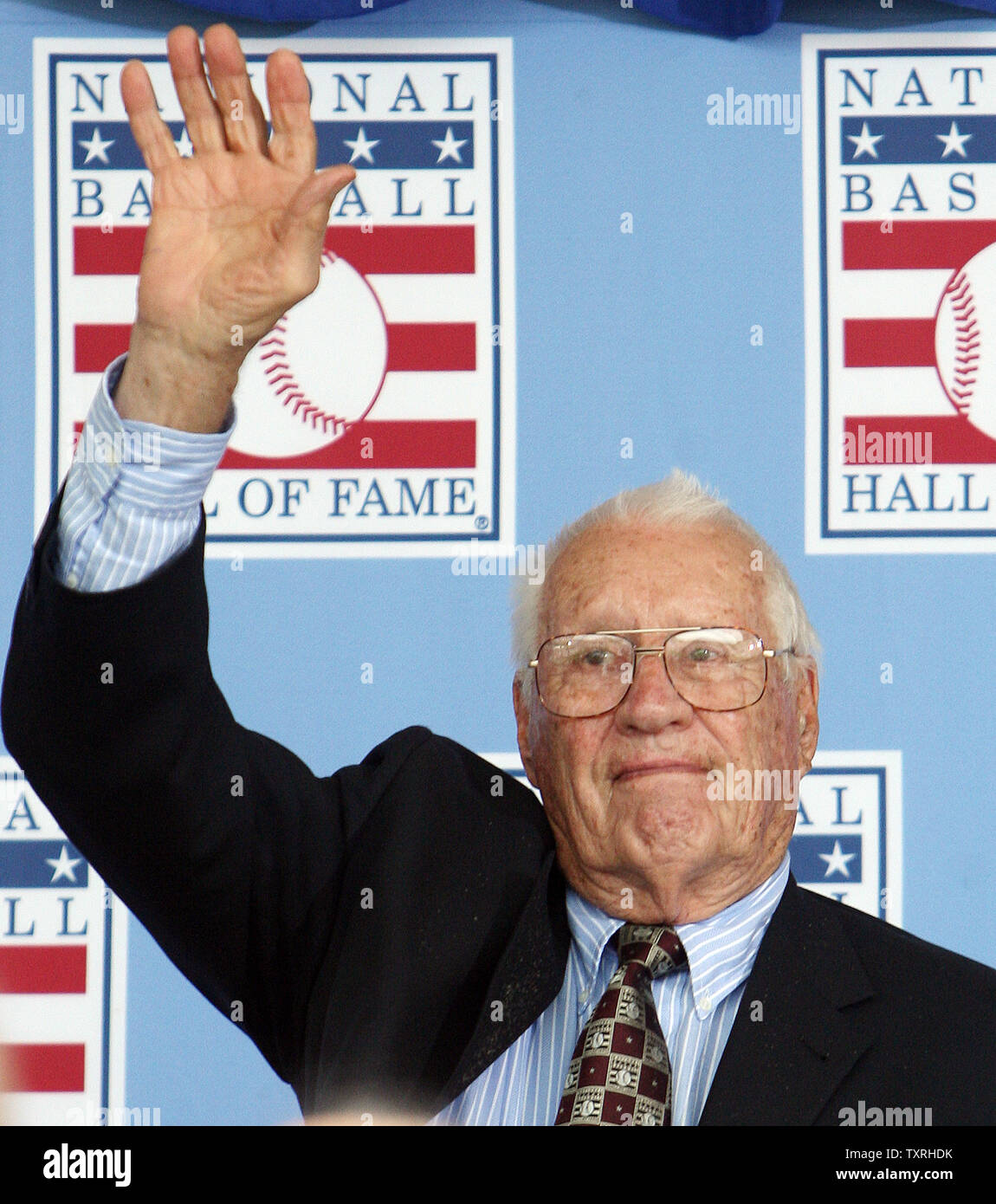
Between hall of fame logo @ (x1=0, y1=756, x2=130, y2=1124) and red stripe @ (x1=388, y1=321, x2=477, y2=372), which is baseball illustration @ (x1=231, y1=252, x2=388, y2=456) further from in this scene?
hall of fame logo @ (x1=0, y1=756, x2=130, y2=1124)

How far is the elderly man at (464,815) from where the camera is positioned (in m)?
1.12

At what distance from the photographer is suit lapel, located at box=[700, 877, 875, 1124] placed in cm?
121

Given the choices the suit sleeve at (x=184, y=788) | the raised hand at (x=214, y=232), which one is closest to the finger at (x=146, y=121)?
the raised hand at (x=214, y=232)

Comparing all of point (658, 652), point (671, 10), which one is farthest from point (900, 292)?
point (658, 652)

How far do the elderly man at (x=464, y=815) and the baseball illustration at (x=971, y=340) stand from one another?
0.66 meters

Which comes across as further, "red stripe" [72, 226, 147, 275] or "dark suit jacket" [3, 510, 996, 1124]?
"red stripe" [72, 226, 147, 275]

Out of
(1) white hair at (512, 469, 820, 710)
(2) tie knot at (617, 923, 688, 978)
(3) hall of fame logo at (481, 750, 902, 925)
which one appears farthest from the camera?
(3) hall of fame logo at (481, 750, 902, 925)

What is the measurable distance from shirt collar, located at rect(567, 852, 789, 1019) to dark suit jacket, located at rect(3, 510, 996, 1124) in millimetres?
21

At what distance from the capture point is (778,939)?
4.33ft

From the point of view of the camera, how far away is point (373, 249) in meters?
2.01

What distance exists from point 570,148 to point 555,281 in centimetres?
18

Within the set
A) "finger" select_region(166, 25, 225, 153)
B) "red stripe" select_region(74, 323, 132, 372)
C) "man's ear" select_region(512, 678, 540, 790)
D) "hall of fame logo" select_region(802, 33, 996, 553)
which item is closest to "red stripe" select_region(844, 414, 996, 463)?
"hall of fame logo" select_region(802, 33, 996, 553)

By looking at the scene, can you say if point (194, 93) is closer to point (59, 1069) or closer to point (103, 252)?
point (103, 252)

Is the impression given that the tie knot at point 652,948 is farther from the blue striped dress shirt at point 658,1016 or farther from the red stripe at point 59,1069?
the red stripe at point 59,1069
